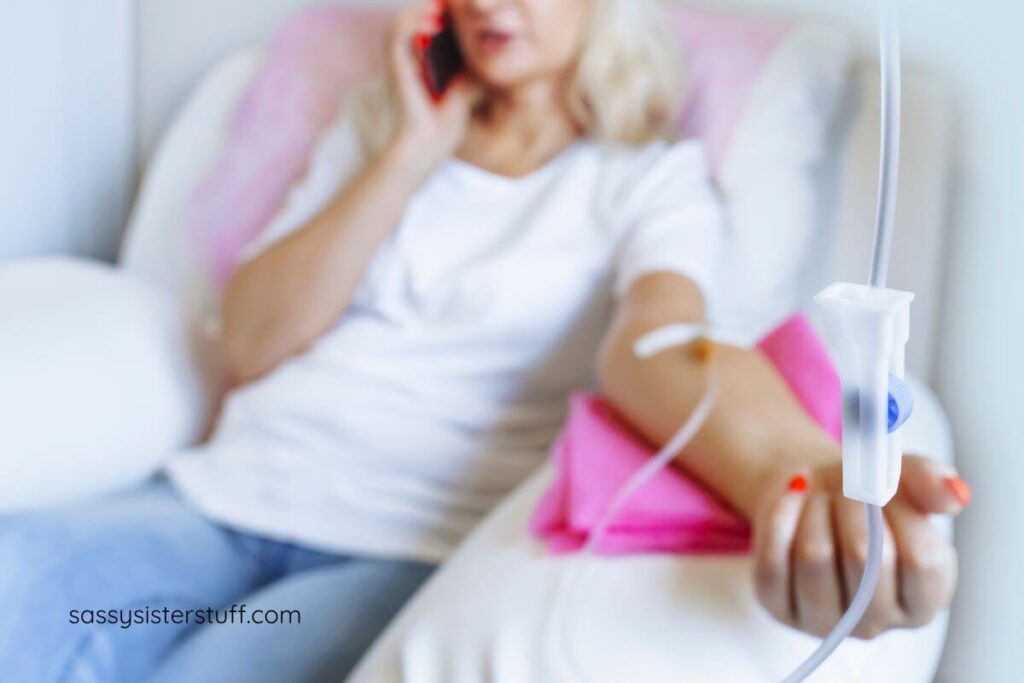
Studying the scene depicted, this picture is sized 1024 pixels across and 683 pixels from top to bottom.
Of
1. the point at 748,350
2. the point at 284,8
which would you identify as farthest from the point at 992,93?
the point at 284,8

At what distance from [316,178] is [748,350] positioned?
503 mm

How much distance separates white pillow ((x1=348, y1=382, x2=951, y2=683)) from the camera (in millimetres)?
589

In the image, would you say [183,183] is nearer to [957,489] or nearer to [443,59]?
[443,59]

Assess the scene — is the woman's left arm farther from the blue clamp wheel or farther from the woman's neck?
the woman's neck

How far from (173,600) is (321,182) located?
0.41 m

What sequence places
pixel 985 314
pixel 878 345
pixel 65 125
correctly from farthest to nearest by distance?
pixel 65 125, pixel 985 314, pixel 878 345

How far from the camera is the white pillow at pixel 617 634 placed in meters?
0.59

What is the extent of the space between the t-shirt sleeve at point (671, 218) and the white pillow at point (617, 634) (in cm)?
32

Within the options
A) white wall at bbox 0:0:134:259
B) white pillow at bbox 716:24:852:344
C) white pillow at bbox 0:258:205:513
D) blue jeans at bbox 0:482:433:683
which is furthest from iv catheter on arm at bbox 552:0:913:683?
white wall at bbox 0:0:134:259

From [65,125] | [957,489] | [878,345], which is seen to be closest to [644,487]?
[957,489]

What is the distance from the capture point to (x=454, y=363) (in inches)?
38.8

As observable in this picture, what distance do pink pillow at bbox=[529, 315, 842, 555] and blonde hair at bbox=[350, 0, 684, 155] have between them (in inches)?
11.3

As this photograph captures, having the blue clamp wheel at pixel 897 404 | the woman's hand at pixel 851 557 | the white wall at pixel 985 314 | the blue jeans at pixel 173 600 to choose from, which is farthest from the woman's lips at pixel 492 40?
the blue clamp wheel at pixel 897 404

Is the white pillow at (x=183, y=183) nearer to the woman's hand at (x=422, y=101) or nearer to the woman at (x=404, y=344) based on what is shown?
the woman at (x=404, y=344)
